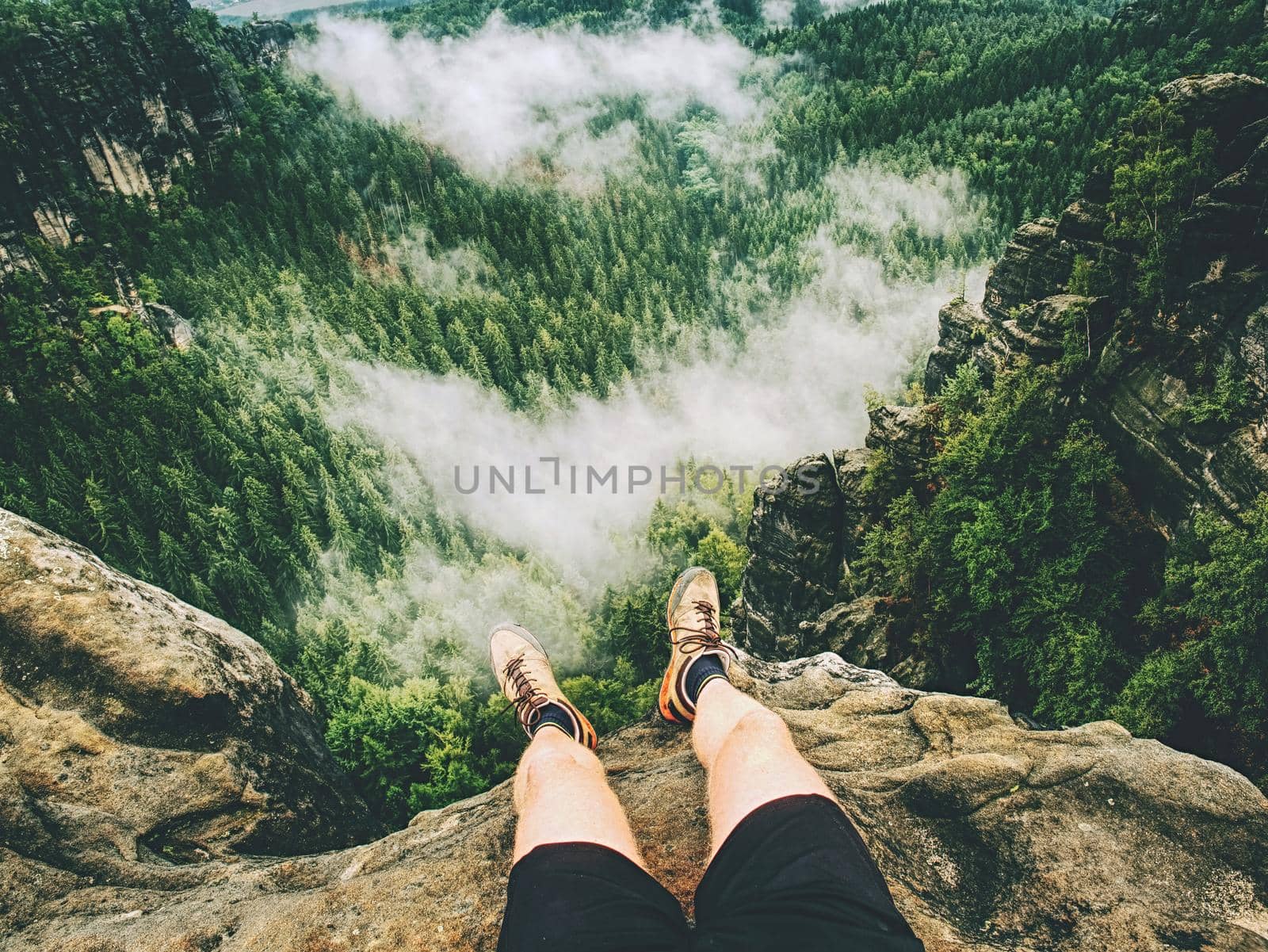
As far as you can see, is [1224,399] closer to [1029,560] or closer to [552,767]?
[1029,560]

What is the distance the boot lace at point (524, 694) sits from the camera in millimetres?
8055

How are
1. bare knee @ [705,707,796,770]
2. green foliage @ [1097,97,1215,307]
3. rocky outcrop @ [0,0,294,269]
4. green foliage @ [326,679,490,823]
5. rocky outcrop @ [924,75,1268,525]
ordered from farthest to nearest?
rocky outcrop @ [0,0,294,269]
green foliage @ [326,679,490,823]
green foliage @ [1097,97,1215,307]
rocky outcrop @ [924,75,1268,525]
bare knee @ [705,707,796,770]

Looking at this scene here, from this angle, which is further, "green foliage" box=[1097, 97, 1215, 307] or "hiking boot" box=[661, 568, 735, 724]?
"green foliage" box=[1097, 97, 1215, 307]

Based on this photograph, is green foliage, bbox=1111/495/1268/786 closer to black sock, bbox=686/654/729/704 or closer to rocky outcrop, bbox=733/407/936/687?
rocky outcrop, bbox=733/407/936/687

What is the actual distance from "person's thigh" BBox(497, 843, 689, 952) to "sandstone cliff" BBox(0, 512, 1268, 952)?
1.98m

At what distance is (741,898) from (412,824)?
7048 millimetres

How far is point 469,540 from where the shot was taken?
8812 centimetres

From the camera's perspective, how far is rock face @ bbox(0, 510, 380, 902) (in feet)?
22.7

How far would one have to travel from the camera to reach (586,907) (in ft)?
11.7

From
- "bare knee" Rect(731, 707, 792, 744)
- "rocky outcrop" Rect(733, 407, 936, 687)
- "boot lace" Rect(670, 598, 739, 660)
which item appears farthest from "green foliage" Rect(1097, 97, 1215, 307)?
"bare knee" Rect(731, 707, 792, 744)

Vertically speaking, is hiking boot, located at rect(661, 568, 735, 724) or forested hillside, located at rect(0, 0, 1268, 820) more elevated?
hiking boot, located at rect(661, 568, 735, 724)

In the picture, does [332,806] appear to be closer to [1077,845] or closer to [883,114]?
[1077,845]

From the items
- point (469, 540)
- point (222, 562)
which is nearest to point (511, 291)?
point (469, 540)

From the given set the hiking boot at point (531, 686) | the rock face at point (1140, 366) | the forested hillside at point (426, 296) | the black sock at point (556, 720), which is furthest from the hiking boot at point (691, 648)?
the forested hillside at point (426, 296)
